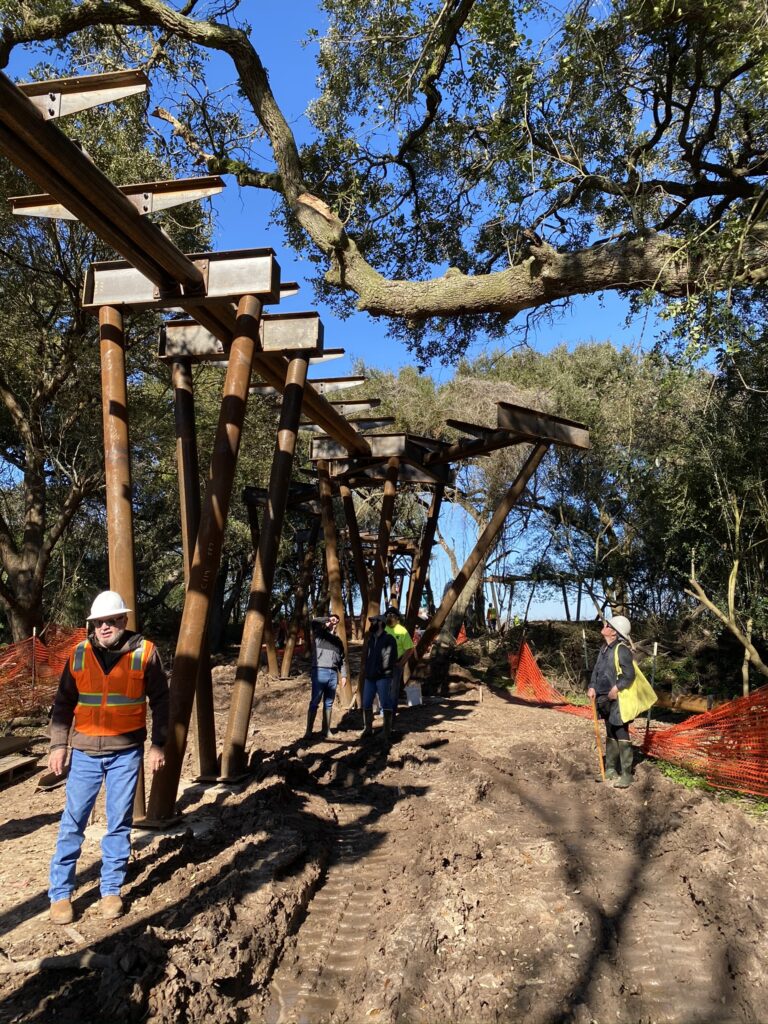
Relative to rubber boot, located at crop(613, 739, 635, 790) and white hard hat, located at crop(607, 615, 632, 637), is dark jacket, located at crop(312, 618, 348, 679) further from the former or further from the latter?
rubber boot, located at crop(613, 739, 635, 790)

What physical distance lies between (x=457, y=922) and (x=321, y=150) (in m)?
10.4

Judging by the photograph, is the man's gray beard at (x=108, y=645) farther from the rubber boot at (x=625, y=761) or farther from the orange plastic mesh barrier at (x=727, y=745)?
the orange plastic mesh barrier at (x=727, y=745)

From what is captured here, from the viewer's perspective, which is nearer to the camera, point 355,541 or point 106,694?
point 106,694

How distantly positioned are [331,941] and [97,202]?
16.0 feet

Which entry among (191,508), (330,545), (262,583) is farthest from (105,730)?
(330,545)

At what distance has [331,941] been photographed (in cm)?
379

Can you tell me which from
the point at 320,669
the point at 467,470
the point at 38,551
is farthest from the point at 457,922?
the point at 467,470

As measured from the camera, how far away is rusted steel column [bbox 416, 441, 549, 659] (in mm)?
10508

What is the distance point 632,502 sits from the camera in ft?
54.9

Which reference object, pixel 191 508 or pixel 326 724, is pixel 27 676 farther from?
pixel 191 508

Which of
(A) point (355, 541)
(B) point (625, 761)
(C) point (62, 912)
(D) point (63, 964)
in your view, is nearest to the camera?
(D) point (63, 964)

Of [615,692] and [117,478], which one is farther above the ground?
[117,478]

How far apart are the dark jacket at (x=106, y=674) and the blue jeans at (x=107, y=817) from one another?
0.21ft

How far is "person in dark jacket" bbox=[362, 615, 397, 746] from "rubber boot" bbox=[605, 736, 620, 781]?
267cm
